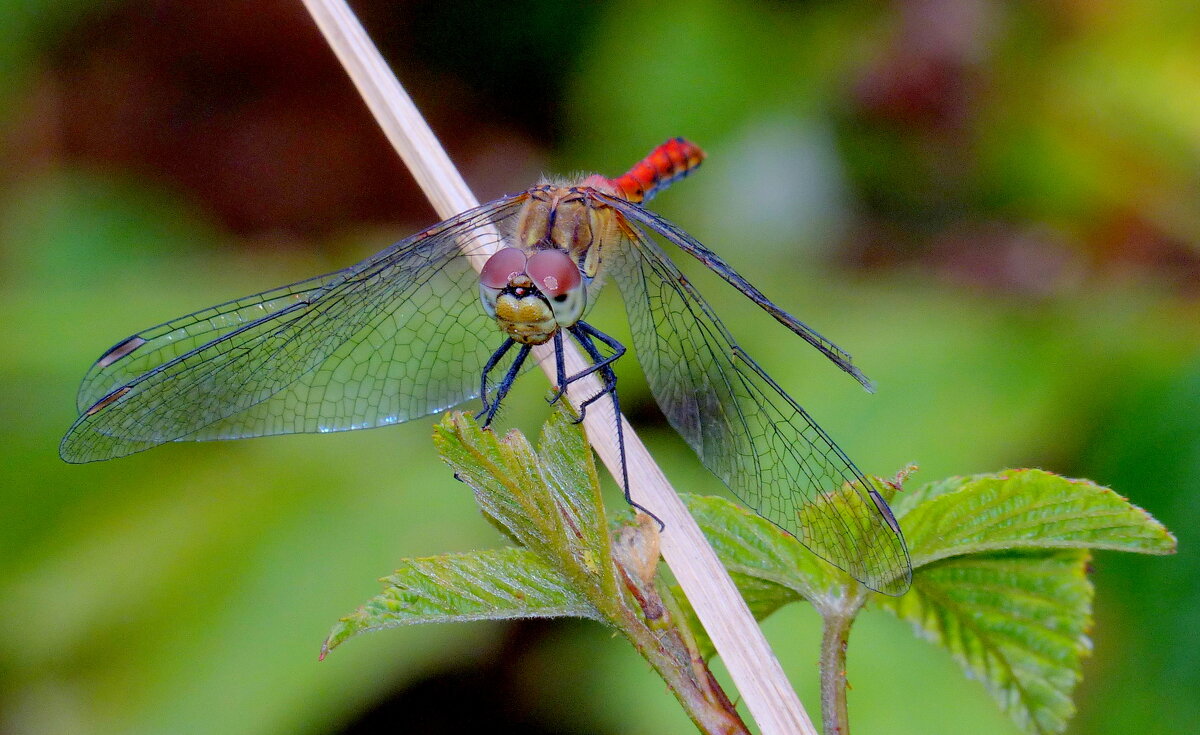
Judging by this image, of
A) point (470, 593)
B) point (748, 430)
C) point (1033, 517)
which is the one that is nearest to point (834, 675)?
point (1033, 517)

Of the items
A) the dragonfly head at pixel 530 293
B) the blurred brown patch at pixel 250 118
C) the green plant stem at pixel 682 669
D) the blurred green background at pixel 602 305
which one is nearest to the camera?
the green plant stem at pixel 682 669

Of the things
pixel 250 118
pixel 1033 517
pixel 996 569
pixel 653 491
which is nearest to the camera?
pixel 1033 517

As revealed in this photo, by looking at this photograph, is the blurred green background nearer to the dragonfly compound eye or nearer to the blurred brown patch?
the blurred brown patch

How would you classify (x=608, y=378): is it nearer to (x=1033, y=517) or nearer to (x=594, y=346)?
(x=594, y=346)

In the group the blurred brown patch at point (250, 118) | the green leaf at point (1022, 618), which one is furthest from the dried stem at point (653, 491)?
the blurred brown patch at point (250, 118)

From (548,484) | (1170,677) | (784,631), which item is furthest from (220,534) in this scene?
(1170,677)

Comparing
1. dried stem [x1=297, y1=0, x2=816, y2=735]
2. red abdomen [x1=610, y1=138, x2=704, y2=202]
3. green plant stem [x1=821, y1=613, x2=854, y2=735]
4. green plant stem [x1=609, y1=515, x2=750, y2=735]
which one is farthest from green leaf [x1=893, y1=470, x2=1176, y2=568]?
red abdomen [x1=610, y1=138, x2=704, y2=202]

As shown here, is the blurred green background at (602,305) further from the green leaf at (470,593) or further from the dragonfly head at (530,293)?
the green leaf at (470,593)

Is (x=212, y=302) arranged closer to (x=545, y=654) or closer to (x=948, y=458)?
(x=545, y=654)
